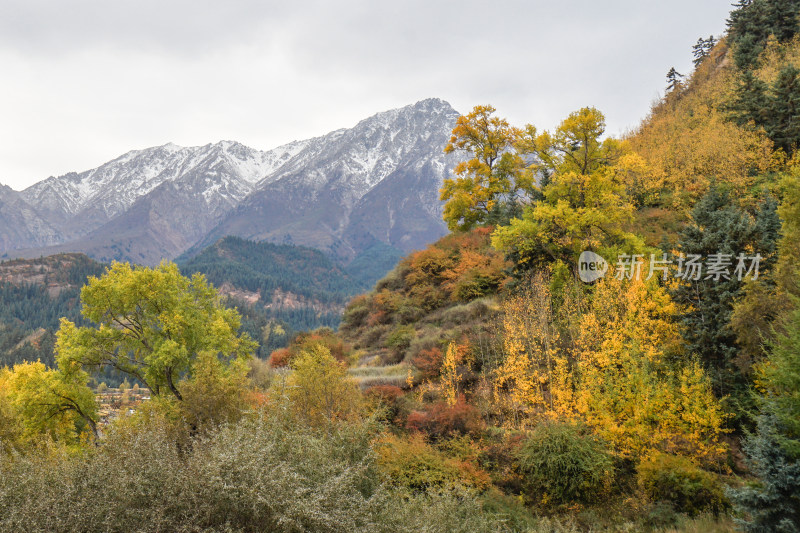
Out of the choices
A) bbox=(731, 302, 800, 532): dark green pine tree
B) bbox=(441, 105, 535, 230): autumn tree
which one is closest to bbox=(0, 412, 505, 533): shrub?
bbox=(731, 302, 800, 532): dark green pine tree

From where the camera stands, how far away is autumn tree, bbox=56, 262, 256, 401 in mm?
21547

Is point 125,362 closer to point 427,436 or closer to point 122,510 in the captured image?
point 427,436

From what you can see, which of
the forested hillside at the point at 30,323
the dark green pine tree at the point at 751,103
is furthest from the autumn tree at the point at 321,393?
the forested hillside at the point at 30,323

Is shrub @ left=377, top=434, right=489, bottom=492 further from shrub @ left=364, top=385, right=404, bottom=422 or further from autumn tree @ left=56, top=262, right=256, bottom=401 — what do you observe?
autumn tree @ left=56, top=262, right=256, bottom=401

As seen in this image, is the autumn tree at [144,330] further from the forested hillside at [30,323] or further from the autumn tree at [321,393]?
the forested hillside at [30,323]

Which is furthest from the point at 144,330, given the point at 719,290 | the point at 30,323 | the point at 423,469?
the point at 30,323

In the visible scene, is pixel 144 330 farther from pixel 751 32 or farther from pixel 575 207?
pixel 751 32

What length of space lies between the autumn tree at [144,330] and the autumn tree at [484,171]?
22592 millimetres

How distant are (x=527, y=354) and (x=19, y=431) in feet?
79.2

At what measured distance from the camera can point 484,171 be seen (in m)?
38.1

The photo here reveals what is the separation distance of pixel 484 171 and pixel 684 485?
93.8ft

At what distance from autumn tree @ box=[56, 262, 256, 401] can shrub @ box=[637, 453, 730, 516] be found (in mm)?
18244

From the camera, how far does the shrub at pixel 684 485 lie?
44.0 ft

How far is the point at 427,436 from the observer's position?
17.6 metres
